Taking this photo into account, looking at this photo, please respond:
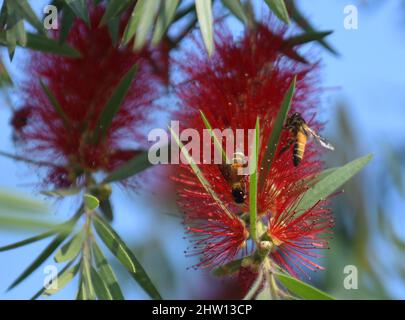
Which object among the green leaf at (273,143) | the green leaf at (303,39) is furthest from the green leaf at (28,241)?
the green leaf at (303,39)

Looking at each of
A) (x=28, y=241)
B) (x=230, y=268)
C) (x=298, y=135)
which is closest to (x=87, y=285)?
(x=28, y=241)

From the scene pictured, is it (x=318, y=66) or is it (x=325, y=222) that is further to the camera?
(x=318, y=66)

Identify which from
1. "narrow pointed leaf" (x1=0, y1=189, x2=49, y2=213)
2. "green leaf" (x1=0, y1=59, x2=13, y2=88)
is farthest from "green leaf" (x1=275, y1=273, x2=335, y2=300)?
"green leaf" (x1=0, y1=59, x2=13, y2=88)

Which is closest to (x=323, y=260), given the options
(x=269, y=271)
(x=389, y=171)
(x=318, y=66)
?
(x=389, y=171)

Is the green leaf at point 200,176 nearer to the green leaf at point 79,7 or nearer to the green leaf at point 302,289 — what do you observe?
the green leaf at point 302,289

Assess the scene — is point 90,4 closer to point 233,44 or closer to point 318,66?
point 233,44

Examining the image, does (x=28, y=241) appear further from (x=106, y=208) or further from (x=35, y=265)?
(x=106, y=208)

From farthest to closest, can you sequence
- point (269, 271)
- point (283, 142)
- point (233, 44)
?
point (233, 44), point (283, 142), point (269, 271)
